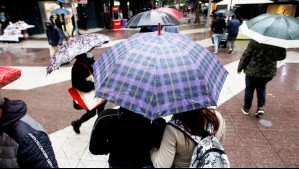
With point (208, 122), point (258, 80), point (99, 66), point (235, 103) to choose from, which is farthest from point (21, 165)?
point (235, 103)

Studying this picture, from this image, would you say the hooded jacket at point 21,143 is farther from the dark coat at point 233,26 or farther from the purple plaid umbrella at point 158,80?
the dark coat at point 233,26

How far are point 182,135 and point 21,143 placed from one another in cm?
115

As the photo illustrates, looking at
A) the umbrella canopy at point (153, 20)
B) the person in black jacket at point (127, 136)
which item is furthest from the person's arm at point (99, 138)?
the umbrella canopy at point (153, 20)

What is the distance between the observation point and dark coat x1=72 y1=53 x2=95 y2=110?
360cm

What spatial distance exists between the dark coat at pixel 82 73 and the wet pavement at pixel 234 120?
3.51ft

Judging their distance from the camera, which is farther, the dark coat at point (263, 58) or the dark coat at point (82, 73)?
the dark coat at point (263, 58)

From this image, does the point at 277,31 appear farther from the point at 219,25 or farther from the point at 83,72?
the point at 219,25

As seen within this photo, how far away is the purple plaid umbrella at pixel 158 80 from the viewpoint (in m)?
1.78

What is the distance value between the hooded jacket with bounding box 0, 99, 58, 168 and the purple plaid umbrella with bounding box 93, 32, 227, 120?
0.54 meters

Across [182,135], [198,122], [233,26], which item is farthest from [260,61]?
[233,26]

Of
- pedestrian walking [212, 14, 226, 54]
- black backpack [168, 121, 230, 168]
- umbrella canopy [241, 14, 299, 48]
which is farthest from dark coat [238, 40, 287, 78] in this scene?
pedestrian walking [212, 14, 226, 54]

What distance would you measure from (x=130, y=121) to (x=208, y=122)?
621 mm

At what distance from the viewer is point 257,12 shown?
21.6m

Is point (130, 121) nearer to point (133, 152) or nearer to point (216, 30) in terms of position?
point (133, 152)
